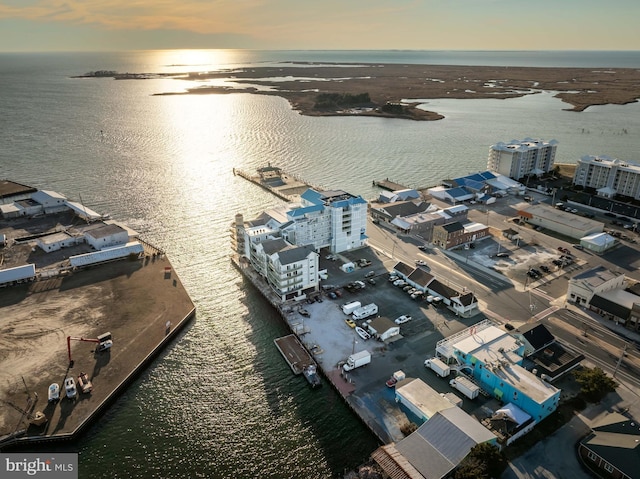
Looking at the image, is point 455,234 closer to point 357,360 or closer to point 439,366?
point 439,366

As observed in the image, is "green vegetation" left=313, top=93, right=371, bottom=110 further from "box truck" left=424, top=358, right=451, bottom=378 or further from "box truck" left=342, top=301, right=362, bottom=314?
"box truck" left=424, top=358, right=451, bottom=378

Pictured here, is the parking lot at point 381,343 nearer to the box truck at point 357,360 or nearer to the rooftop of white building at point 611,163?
the box truck at point 357,360

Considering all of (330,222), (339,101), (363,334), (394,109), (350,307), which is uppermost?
(339,101)

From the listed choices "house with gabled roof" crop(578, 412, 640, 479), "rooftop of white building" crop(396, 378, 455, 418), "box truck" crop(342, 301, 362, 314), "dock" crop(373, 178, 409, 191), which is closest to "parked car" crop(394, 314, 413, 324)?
"box truck" crop(342, 301, 362, 314)

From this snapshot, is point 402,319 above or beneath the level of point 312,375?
above

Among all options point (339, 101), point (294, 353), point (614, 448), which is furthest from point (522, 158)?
point (339, 101)

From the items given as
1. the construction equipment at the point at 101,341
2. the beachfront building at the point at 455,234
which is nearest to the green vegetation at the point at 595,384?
the beachfront building at the point at 455,234

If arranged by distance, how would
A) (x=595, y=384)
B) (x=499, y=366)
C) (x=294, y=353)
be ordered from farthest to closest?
(x=294, y=353) < (x=499, y=366) < (x=595, y=384)

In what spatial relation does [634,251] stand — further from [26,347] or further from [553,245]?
[26,347]
